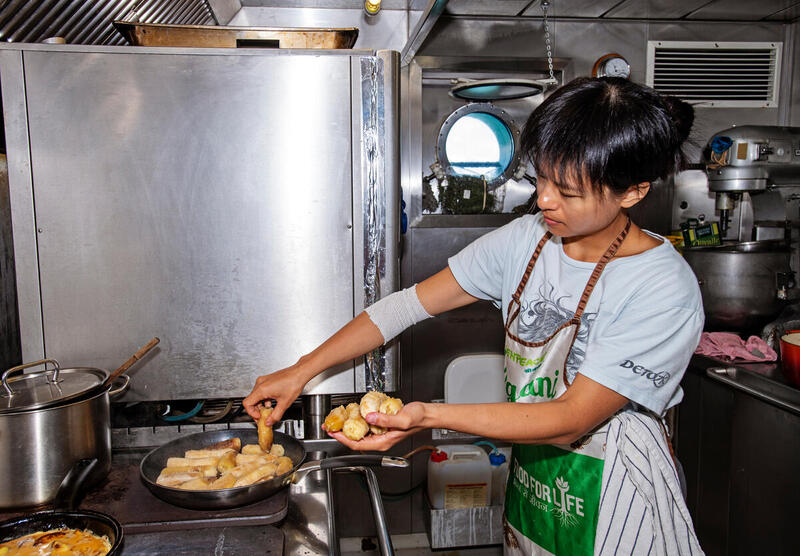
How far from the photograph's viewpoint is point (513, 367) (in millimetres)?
1513

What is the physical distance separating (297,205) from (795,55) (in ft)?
11.2

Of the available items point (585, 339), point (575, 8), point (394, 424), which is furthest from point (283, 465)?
point (575, 8)

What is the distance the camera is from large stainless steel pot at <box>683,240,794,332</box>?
274 centimetres

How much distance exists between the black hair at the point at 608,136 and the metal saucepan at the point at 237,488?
2.53 feet

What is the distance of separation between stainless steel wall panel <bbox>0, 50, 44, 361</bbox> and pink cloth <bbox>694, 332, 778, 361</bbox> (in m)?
2.58

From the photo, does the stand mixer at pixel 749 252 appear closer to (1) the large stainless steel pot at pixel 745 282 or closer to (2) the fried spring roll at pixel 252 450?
(1) the large stainless steel pot at pixel 745 282

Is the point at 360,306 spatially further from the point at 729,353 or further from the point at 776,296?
the point at 776,296

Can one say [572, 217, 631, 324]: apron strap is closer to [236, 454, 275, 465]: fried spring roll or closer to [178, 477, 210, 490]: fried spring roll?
[236, 454, 275, 465]: fried spring roll

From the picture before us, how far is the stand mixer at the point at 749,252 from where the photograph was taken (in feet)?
9.03

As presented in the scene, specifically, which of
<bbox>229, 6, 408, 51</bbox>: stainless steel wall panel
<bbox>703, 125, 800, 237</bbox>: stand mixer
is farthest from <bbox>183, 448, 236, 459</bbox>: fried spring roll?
<bbox>703, 125, 800, 237</bbox>: stand mixer

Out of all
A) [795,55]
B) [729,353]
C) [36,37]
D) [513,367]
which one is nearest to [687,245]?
[729,353]

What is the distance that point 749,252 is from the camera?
274 cm

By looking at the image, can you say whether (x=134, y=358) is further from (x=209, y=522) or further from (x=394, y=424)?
(x=394, y=424)

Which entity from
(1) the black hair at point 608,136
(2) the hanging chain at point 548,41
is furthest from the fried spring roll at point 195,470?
(2) the hanging chain at point 548,41
